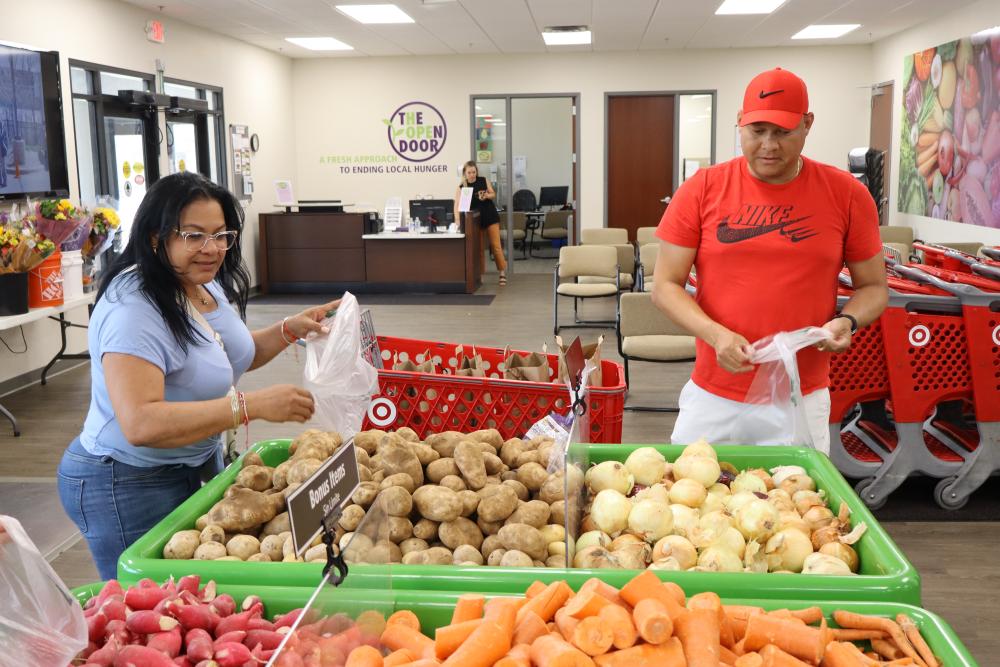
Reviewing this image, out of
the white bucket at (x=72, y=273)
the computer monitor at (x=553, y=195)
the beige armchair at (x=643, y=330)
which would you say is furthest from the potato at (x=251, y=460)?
the computer monitor at (x=553, y=195)

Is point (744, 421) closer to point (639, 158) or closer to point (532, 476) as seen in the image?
point (532, 476)

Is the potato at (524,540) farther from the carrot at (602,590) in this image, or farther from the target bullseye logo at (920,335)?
the target bullseye logo at (920,335)

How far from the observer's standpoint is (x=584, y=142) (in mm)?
13227

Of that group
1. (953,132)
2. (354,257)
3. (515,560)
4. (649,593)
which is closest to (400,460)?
(515,560)

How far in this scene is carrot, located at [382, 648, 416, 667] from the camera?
4.25ft

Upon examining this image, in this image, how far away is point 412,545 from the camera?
5.86 feet

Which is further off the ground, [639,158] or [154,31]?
[154,31]

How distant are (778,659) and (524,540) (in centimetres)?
58

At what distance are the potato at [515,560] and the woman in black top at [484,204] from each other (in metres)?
10.2

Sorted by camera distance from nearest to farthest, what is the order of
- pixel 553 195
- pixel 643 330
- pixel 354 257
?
pixel 643 330, pixel 354 257, pixel 553 195

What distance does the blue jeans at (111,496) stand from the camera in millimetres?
1987

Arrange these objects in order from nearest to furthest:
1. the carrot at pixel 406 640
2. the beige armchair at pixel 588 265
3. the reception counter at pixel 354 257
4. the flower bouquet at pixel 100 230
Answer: the carrot at pixel 406 640 < the flower bouquet at pixel 100 230 < the beige armchair at pixel 588 265 < the reception counter at pixel 354 257

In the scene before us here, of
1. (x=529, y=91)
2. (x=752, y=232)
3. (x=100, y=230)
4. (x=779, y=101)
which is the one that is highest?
(x=529, y=91)

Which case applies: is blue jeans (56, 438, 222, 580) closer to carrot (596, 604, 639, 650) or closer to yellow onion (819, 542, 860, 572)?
carrot (596, 604, 639, 650)
